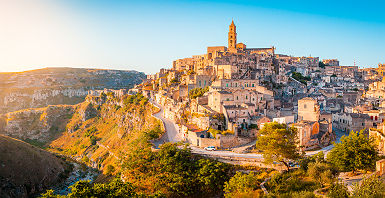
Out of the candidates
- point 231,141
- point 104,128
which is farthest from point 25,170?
point 104,128

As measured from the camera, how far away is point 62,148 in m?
72.2

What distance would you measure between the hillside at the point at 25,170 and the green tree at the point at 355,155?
119ft

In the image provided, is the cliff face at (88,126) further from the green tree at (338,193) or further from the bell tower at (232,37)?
the green tree at (338,193)

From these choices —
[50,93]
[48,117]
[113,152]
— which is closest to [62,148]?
[48,117]

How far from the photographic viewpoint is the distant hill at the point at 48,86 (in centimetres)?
10338

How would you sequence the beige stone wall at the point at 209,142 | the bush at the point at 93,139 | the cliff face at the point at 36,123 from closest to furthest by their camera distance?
the beige stone wall at the point at 209,142 < the bush at the point at 93,139 < the cliff face at the point at 36,123

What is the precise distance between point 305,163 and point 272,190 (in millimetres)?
5577

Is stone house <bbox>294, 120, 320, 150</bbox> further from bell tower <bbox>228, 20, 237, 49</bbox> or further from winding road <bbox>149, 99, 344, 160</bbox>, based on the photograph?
bell tower <bbox>228, 20, 237, 49</bbox>

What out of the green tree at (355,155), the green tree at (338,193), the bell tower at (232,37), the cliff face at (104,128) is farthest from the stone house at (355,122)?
the bell tower at (232,37)

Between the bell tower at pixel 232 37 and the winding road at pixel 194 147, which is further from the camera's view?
the bell tower at pixel 232 37

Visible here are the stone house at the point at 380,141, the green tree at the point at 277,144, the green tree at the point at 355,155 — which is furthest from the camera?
the stone house at the point at 380,141

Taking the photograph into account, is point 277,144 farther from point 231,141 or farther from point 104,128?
point 104,128

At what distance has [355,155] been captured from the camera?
2255cm

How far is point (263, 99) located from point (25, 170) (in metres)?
39.5
